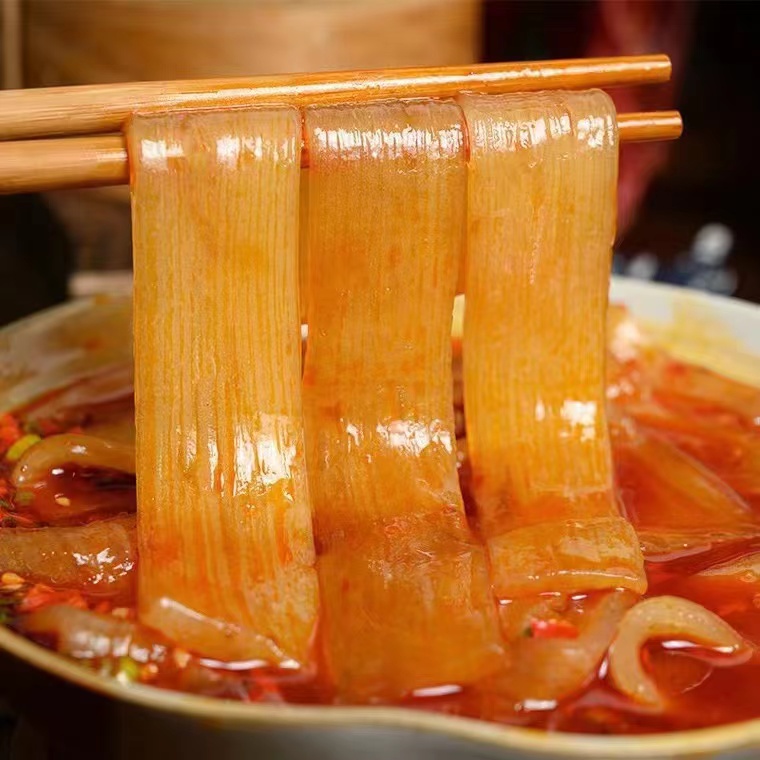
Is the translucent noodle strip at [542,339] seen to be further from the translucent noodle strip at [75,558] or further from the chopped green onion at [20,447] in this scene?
the chopped green onion at [20,447]

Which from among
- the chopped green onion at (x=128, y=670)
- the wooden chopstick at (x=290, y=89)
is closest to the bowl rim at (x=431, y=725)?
the chopped green onion at (x=128, y=670)

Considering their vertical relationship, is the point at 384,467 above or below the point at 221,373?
below

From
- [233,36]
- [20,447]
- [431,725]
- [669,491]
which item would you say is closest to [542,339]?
[669,491]

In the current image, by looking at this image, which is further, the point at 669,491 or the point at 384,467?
the point at 669,491

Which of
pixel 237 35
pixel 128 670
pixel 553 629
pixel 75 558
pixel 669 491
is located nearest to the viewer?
pixel 128 670

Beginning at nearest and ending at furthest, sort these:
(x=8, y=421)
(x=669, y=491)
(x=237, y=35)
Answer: (x=669, y=491) → (x=8, y=421) → (x=237, y=35)

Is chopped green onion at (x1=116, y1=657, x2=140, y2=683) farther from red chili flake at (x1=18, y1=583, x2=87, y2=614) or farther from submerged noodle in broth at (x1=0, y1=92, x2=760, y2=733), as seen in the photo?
red chili flake at (x1=18, y1=583, x2=87, y2=614)

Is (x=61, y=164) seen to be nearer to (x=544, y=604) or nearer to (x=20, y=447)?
(x=20, y=447)

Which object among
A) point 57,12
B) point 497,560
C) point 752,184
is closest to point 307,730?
point 497,560

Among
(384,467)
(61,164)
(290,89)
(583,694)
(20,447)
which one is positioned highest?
(290,89)
